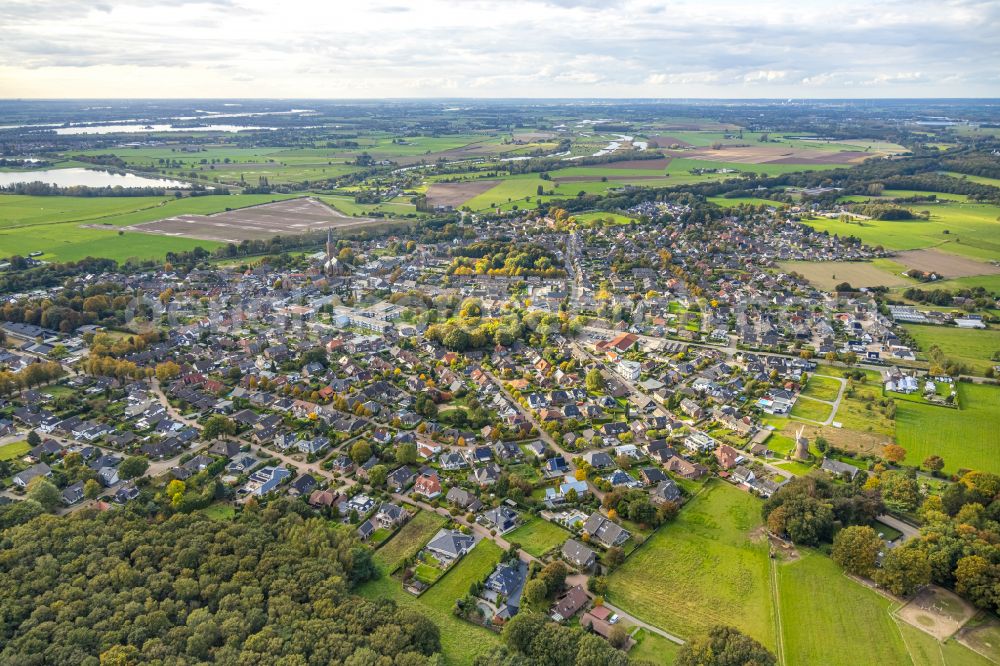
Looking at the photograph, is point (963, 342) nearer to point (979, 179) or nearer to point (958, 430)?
point (958, 430)

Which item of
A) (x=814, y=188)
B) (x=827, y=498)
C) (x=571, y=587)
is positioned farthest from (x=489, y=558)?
(x=814, y=188)

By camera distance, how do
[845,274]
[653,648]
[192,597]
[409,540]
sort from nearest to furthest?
[653,648], [192,597], [409,540], [845,274]

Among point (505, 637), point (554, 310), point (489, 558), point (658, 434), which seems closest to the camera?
point (505, 637)

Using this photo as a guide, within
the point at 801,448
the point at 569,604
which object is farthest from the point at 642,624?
the point at 801,448

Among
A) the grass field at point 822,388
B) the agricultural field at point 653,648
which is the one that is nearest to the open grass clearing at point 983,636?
the agricultural field at point 653,648

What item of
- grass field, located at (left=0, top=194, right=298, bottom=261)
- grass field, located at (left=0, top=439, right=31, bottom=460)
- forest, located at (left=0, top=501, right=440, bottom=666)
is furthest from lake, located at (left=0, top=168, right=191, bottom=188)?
forest, located at (left=0, top=501, right=440, bottom=666)

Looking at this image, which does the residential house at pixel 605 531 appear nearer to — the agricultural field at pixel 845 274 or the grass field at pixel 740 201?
the agricultural field at pixel 845 274

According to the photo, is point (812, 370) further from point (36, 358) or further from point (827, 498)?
point (36, 358)
